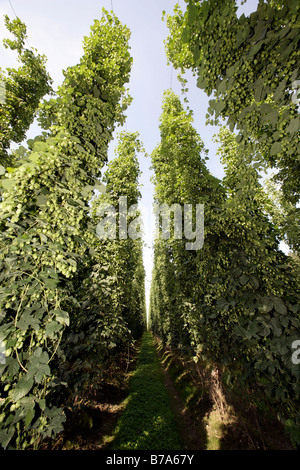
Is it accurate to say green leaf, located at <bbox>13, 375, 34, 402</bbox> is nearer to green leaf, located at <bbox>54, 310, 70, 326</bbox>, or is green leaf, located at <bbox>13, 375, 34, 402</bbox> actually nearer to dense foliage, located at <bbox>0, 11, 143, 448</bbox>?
dense foliage, located at <bbox>0, 11, 143, 448</bbox>

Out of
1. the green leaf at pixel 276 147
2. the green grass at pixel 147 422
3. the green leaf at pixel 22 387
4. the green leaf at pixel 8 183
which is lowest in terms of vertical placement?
the green grass at pixel 147 422

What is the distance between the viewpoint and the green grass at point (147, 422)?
14.7ft

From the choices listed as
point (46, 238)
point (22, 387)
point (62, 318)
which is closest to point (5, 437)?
point (22, 387)

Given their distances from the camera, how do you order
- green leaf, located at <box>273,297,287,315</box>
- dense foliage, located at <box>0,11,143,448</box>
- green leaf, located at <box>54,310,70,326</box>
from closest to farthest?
dense foliage, located at <box>0,11,143,448</box>
green leaf, located at <box>54,310,70,326</box>
green leaf, located at <box>273,297,287,315</box>

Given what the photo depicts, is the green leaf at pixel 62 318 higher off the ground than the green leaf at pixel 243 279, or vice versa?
the green leaf at pixel 243 279

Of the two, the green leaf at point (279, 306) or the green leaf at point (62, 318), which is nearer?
the green leaf at point (62, 318)

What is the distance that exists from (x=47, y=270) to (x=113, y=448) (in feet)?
16.7

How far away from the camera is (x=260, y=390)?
3.05 meters

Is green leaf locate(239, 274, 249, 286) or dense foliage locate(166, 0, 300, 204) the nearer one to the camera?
dense foliage locate(166, 0, 300, 204)

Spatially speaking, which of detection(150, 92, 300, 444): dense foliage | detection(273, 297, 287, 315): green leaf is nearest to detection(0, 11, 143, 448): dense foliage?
detection(150, 92, 300, 444): dense foliage

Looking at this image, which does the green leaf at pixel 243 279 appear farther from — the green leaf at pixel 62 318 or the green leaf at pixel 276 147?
the green leaf at pixel 62 318

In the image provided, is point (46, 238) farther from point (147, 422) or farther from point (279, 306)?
point (147, 422)

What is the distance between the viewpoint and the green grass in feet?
14.7

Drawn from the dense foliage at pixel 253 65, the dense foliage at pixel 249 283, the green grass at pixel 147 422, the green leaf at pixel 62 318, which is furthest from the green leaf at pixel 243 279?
the green grass at pixel 147 422
